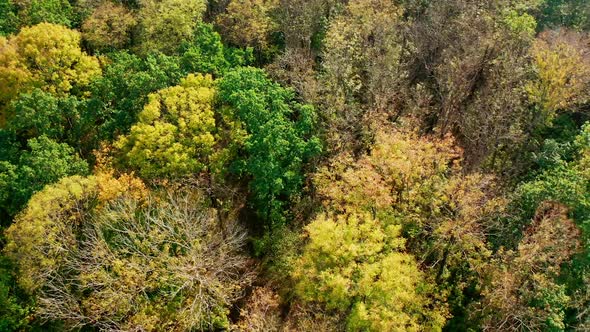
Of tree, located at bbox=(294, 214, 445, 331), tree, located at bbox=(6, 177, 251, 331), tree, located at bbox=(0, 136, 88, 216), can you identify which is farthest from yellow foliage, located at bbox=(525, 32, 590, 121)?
tree, located at bbox=(0, 136, 88, 216)

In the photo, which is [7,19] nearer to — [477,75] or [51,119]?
[51,119]

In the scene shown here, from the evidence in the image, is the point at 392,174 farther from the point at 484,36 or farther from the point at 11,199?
the point at 11,199

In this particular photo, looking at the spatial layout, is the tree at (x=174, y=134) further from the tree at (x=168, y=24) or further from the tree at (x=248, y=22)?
the tree at (x=248, y=22)

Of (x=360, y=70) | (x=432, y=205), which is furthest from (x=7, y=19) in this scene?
(x=432, y=205)

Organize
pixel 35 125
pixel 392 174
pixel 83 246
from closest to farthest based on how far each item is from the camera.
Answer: pixel 392 174
pixel 83 246
pixel 35 125

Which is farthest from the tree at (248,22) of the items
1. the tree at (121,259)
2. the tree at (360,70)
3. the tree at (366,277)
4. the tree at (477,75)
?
the tree at (366,277)

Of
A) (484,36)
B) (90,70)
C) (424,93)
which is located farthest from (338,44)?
(90,70)
